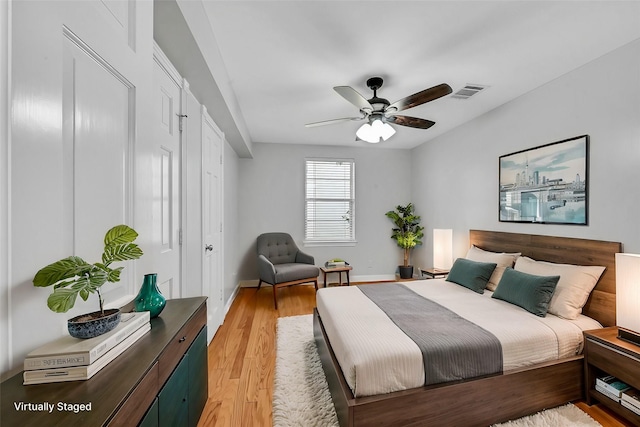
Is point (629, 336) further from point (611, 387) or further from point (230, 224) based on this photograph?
point (230, 224)

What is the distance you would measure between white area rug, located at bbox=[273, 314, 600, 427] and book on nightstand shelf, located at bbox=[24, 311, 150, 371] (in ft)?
4.19

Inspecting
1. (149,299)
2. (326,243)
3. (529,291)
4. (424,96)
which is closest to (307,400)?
(149,299)

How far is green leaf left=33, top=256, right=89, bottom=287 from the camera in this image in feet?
2.27

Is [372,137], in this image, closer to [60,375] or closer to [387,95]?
[387,95]

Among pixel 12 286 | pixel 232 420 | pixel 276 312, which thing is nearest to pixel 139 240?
pixel 12 286

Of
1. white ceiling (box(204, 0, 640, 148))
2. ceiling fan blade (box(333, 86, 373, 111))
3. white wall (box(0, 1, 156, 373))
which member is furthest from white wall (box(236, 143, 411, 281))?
white wall (box(0, 1, 156, 373))

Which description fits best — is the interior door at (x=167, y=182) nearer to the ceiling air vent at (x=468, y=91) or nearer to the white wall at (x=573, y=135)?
the ceiling air vent at (x=468, y=91)

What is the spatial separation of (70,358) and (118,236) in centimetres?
35

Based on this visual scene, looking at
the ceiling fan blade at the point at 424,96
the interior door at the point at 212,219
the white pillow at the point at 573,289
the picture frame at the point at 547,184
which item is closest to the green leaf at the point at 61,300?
the interior door at the point at 212,219

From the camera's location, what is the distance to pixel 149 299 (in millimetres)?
1200

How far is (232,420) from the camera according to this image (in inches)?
67.4

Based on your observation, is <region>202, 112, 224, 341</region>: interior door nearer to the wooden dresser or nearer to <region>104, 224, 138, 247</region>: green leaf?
the wooden dresser

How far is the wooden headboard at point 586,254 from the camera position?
208 cm

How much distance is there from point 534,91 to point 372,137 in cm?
171
